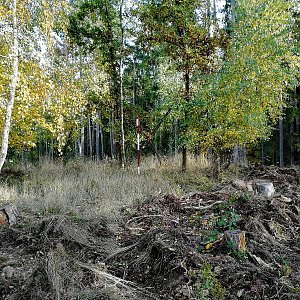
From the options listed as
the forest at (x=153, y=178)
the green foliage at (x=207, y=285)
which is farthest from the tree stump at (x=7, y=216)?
the green foliage at (x=207, y=285)

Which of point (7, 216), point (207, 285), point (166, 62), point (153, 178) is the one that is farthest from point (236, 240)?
point (166, 62)

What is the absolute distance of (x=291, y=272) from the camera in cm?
314

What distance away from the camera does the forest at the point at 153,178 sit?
122 inches

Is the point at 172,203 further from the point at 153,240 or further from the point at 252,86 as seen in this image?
the point at 252,86

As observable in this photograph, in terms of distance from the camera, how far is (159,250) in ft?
11.3

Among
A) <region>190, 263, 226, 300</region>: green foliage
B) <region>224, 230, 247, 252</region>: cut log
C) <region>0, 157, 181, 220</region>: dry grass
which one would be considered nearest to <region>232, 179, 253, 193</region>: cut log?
<region>0, 157, 181, 220</region>: dry grass

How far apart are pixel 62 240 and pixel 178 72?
22.1 feet

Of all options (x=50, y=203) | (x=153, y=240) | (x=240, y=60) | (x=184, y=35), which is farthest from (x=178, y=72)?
(x=153, y=240)

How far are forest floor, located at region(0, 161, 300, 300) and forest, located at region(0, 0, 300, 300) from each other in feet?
0.06

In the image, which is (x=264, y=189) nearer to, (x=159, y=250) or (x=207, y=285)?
(x=159, y=250)

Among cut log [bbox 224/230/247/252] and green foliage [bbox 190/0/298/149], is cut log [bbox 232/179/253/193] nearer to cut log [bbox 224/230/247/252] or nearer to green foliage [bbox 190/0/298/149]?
green foliage [bbox 190/0/298/149]

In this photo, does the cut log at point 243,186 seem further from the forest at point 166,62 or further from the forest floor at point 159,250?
the forest at point 166,62

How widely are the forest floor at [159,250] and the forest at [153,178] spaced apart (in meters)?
0.02

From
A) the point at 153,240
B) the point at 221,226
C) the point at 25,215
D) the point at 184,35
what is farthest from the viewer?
the point at 184,35
